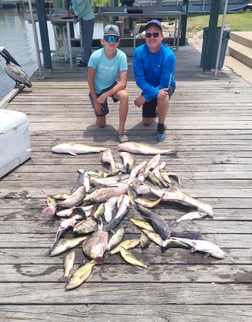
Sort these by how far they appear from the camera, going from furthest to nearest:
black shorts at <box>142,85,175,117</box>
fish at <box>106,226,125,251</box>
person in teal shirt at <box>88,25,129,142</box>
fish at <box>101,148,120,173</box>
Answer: black shorts at <box>142,85,175,117</box> < person in teal shirt at <box>88,25,129,142</box> < fish at <box>101,148,120,173</box> < fish at <box>106,226,125,251</box>

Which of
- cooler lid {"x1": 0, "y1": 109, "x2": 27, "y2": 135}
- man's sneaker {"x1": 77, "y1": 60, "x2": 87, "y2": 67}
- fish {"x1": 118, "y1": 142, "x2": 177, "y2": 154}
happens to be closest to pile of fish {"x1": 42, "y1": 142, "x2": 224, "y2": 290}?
fish {"x1": 118, "y1": 142, "x2": 177, "y2": 154}

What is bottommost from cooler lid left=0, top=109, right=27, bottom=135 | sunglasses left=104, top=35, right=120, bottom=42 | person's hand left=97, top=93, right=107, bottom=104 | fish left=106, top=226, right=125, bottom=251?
fish left=106, top=226, right=125, bottom=251

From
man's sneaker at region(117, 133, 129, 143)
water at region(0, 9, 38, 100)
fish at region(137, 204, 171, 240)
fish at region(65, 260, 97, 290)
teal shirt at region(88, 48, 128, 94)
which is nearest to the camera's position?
fish at region(65, 260, 97, 290)

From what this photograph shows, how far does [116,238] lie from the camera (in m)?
2.44

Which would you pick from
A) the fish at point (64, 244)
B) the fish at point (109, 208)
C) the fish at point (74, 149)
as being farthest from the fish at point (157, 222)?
the fish at point (74, 149)

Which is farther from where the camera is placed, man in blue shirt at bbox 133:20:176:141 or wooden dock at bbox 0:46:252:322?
man in blue shirt at bbox 133:20:176:141

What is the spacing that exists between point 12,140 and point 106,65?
5.06 ft

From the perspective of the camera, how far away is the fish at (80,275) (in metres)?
2.10

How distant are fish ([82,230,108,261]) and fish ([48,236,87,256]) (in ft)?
0.18

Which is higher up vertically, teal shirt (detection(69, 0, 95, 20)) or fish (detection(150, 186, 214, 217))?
teal shirt (detection(69, 0, 95, 20))

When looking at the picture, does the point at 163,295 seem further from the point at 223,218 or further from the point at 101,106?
the point at 101,106

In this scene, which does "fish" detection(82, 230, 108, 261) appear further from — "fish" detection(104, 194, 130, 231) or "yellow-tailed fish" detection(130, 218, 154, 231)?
"yellow-tailed fish" detection(130, 218, 154, 231)

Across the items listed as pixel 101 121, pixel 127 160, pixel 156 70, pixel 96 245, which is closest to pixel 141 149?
pixel 127 160

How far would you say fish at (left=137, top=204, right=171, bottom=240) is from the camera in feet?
8.18
